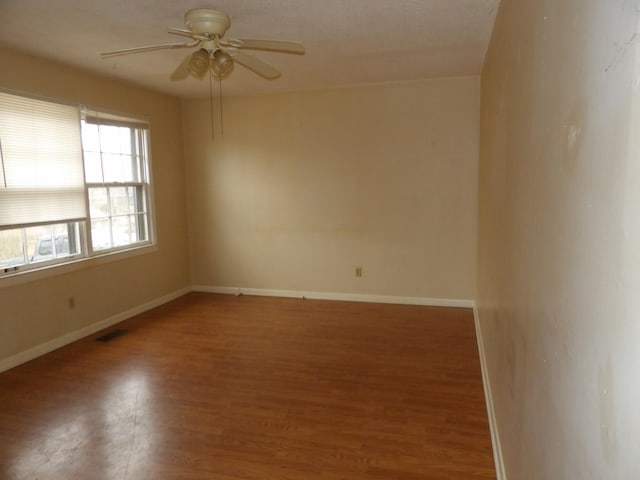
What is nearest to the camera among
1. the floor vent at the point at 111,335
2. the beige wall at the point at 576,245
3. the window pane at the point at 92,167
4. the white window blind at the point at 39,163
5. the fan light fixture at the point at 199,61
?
the beige wall at the point at 576,245

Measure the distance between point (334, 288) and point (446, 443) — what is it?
2.98 m

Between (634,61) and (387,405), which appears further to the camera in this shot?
(387,405)

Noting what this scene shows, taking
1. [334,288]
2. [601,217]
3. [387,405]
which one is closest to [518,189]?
[601,217]

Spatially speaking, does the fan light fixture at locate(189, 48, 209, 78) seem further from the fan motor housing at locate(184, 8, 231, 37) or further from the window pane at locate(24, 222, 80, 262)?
the window pane at locate(24, 222, 80, 262)

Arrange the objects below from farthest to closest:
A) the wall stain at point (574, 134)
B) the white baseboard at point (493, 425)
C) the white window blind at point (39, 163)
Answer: the white window blind at point (39, 163)
the white baseboard at point (493, 425)
the wall stain at point (574, 134)

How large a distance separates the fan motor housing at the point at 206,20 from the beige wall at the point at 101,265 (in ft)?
6.23

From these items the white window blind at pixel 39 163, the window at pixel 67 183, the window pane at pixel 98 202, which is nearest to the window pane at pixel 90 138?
the window at pixel 67 183

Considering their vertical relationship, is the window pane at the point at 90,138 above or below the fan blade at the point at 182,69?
below

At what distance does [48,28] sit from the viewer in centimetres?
293

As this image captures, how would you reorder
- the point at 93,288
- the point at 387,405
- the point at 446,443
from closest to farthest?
the point at 446,443, the point at 387,405, the point at 93,288

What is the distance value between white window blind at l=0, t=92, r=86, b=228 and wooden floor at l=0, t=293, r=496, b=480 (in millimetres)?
1220

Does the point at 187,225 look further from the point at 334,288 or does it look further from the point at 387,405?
the point at 387,405

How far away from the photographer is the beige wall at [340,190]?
466 cm

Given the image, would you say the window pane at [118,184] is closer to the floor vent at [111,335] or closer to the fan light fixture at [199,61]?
the floor vent at [111,335]
